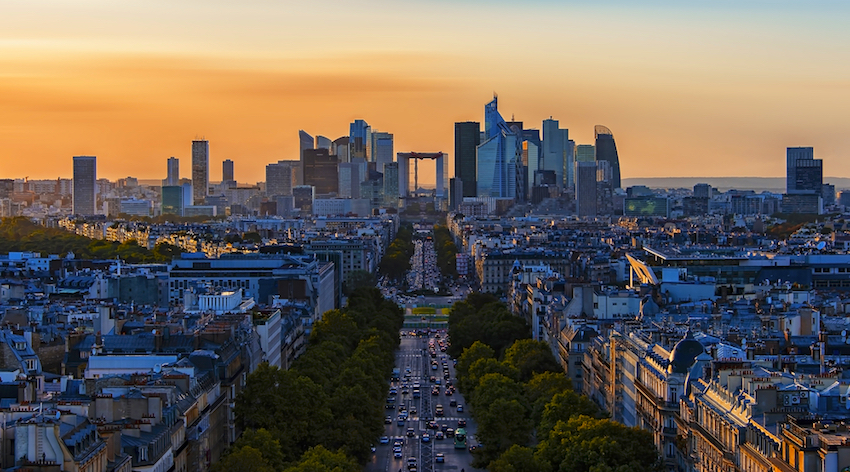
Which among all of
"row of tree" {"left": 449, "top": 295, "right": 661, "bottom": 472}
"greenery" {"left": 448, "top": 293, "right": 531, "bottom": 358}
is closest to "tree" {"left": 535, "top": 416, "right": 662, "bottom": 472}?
"row of tree" {"left": 449, "top": 295, "right": 661, "bottom": 472}

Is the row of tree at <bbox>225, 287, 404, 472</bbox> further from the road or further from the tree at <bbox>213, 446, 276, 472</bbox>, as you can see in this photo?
the road

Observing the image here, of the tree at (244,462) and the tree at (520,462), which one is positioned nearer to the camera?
the tree at (244,462)

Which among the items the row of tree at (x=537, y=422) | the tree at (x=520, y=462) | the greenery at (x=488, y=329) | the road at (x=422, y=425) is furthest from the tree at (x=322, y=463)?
the greenery at (x=488, y=329)

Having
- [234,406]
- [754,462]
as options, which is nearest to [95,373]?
[234,406]

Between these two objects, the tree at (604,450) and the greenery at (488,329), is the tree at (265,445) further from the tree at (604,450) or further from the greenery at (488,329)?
the greenery at (488,329)

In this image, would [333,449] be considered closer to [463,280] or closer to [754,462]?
[754,462]

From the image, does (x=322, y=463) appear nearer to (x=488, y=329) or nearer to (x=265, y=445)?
(x=265, y=445)

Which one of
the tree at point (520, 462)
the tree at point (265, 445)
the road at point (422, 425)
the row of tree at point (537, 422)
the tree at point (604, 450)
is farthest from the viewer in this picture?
the road at point (422, 425)
